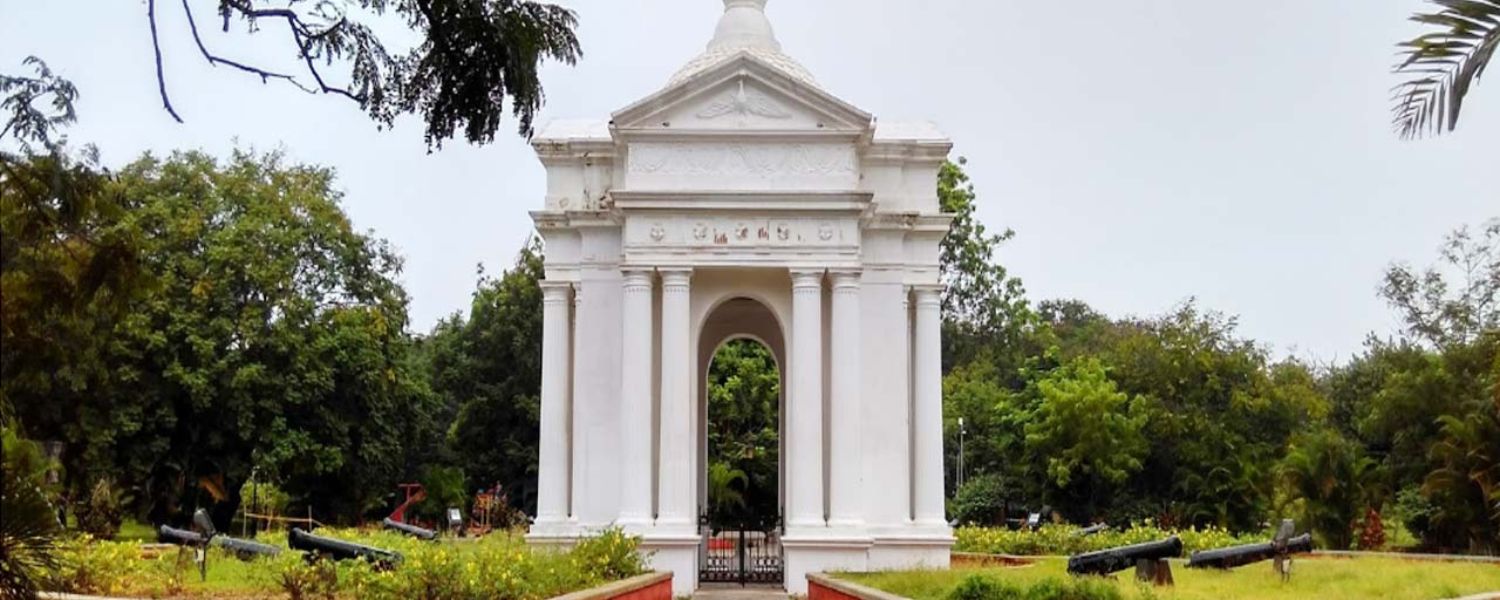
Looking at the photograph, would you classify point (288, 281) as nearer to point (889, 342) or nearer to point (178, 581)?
point (889, 342)

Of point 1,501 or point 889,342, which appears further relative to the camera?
point 889,342

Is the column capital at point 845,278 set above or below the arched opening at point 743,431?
above

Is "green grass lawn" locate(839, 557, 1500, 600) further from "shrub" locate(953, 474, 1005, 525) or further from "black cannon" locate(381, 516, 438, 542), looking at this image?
"shrub" locate(953, 474, 1005, 525)

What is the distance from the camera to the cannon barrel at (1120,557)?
21922 mm

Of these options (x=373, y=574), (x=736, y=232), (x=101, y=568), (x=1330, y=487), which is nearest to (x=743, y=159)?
(x=736, y=232)

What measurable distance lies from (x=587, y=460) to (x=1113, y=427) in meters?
22.4

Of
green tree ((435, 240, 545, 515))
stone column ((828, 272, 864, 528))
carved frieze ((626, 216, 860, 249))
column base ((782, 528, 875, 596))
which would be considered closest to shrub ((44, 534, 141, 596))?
carved frieze ((626, 216, 860, 249))

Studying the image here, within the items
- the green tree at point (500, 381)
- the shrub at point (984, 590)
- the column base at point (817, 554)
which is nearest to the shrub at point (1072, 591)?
the shrub at point (984, 590)

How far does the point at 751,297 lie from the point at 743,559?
4.91m

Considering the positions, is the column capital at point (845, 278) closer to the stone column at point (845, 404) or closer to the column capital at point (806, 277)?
the stone column at point (845, 404)

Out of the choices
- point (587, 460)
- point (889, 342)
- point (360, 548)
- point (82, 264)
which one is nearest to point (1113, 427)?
point (889, 342)

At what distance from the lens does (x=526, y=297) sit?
55969mm

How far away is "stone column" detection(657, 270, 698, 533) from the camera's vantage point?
27.3 metres

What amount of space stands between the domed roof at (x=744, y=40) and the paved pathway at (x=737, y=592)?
9.81 meters
